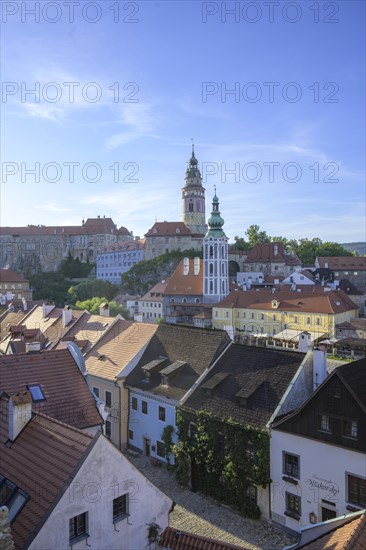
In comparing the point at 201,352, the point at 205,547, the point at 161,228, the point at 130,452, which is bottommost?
the point at 130,452

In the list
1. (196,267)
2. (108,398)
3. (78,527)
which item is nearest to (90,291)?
(196,267)

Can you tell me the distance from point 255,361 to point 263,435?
12.6 ft

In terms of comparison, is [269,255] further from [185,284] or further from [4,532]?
[4,532]

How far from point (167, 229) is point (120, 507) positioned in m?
98.6

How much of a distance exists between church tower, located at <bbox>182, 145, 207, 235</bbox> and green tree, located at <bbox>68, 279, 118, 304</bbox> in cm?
3824

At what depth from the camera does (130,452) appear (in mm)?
23297

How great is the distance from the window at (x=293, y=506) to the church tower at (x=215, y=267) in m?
59.7

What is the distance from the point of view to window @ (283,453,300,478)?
16.0m

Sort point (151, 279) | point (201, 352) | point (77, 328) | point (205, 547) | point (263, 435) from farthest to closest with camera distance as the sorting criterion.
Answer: point (151, 279), point (77, 328), point (201, 352), point (263, 435), point (205, 547)

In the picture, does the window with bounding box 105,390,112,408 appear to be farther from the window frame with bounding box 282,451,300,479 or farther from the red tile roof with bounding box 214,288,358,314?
the red tile roof with bounding box 214,288,358,314

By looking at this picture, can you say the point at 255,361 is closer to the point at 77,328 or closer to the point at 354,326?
the point at 77,328

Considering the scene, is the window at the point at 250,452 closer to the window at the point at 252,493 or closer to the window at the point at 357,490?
the window at the point at 252,493

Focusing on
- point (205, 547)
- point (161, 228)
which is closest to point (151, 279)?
point (161, 228)

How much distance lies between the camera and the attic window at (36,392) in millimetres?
15070
